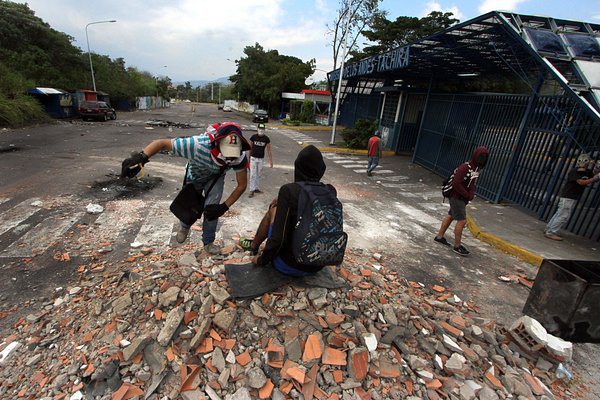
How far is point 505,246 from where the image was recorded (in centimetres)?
605

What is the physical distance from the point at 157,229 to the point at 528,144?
925 centimetres

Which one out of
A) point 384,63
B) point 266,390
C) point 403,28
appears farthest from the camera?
point 403,28

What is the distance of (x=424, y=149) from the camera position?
540 inches

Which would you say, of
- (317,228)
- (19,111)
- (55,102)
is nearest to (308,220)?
(317,228)

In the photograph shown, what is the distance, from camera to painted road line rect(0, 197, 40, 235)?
5.28 m

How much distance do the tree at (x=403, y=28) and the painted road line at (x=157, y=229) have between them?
30.5m

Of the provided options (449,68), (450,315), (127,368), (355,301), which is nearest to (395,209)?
(450,315)

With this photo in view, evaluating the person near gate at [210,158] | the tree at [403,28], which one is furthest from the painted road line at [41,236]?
the tree at [403,28]

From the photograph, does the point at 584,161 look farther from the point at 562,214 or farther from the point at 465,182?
the point at 465,182

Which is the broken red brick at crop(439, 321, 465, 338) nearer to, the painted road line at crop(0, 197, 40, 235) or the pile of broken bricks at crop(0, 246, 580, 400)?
the pile of broken bricks at crop(0, 246, 580, 400)

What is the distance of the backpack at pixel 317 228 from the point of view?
2555 millimetres

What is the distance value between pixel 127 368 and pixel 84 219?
4.36 m

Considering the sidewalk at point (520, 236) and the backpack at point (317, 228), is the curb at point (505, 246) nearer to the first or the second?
the sidewalk at point (520, 236)

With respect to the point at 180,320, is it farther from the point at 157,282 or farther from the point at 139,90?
the point at 139,90
